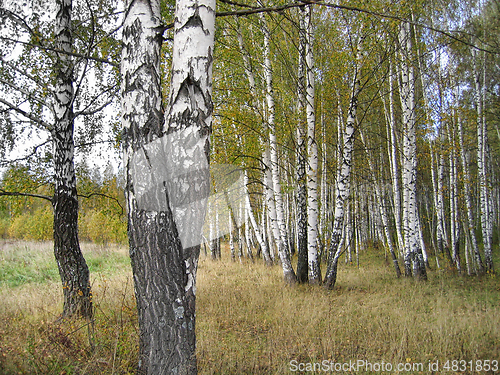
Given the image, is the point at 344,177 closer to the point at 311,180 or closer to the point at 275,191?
the point at 311,180

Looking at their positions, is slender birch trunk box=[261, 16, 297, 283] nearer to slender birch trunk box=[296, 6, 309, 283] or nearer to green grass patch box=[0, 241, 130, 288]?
slender birch trunk box=[296, 6, 309, 283]

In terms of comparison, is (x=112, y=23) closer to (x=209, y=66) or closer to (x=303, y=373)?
(x=209, y=66)

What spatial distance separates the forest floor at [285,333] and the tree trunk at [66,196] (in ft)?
1.27

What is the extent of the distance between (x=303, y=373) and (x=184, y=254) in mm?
1986

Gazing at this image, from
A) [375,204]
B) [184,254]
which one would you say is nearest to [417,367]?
[184,254]

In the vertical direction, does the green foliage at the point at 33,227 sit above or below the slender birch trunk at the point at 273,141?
below

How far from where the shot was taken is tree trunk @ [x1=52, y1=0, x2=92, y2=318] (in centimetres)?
437

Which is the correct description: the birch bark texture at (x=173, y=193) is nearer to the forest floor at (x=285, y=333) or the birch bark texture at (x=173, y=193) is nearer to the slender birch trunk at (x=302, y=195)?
the forest floor at (x=285, y=333)

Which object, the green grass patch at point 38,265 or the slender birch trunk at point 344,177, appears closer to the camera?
the slender birch trunk at point 344,177

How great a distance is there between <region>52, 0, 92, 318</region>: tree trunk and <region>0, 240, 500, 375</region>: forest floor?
1.27 ft

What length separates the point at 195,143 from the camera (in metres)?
2.28

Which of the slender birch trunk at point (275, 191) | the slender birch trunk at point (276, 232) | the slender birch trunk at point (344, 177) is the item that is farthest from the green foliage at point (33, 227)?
the slender birch trunk at point (344, 177)

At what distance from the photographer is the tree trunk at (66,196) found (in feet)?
14.3

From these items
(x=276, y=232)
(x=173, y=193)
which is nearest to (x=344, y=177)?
(x=276, y=232)
